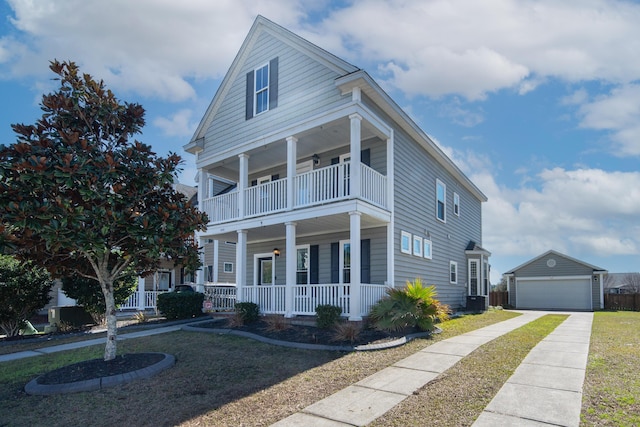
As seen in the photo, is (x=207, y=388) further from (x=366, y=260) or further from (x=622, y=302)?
(x=622, y=302)

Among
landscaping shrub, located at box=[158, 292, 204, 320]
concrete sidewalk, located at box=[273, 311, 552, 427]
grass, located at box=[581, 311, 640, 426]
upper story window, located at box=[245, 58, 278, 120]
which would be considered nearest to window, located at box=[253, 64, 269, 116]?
upper story window, located at box=[245, 58, 278, 120]

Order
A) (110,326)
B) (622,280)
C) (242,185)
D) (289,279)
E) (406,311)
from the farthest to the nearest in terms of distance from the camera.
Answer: (622,280), (242,185), (289,279), (406,311), (110,326)

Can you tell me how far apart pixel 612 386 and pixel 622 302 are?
27.1 metres

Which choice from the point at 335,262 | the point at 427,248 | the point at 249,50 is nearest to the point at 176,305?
the point at 335,262

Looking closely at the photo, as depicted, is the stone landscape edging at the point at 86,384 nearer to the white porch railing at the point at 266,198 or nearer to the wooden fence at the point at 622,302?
the white porch railing at the point at 266,198

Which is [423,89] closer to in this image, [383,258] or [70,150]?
[383,258]

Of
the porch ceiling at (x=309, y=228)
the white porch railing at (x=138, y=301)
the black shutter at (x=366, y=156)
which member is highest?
the black shutter at (x=366, y=156)

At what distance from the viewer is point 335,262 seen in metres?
14.7

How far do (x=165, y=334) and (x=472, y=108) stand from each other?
1333 cm

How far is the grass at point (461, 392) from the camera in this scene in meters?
4.96

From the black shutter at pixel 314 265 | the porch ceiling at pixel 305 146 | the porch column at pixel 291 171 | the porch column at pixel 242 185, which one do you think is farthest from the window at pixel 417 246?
the porch column at pixel 242 185

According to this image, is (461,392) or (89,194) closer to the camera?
(461,392)

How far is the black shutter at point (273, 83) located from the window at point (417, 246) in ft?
22.3

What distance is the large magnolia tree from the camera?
6.51m
